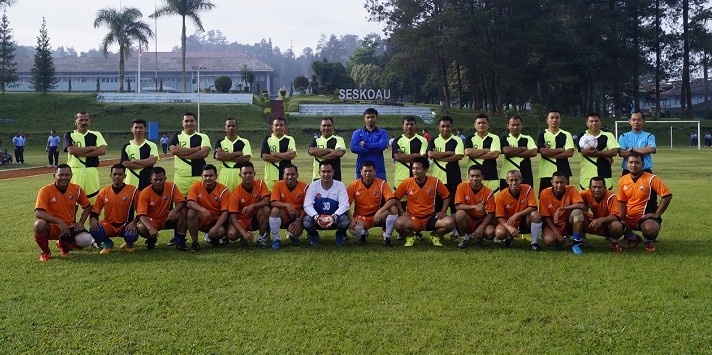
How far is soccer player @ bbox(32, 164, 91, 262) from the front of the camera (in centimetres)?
635

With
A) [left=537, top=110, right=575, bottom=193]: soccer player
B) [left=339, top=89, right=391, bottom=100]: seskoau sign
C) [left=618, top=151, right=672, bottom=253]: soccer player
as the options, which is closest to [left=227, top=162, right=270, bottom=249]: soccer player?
[left=537, top=110, right=575, bottom=193]: soccer player

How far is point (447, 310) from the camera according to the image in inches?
178

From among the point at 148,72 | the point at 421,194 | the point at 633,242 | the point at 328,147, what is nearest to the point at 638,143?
the point at 633,242

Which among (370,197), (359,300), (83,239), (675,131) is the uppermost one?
(675,131)

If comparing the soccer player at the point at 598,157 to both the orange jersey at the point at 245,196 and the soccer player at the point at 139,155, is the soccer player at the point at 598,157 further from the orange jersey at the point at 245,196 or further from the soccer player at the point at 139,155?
the soccer player at the point at 139,155

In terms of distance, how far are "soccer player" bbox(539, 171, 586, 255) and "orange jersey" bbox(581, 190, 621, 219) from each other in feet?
0.71

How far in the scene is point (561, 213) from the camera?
689 cm

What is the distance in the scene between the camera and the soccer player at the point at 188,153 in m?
7.55

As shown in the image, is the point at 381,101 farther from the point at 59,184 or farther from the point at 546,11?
the point at 59,184

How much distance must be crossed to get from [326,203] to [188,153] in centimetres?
196

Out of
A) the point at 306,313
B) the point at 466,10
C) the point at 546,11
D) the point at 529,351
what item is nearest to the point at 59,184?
the point at 306,313

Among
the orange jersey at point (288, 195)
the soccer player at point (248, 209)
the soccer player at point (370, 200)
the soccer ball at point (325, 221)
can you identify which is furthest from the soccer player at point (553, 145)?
the soccer player at point (248, 209)

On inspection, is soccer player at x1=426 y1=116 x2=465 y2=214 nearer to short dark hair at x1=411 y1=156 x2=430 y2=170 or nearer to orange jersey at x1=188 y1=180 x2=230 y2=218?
short dark hair at x1=411 y1=156 x2=430 y2=170

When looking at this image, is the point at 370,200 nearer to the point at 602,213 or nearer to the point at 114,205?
the point at 602,213
